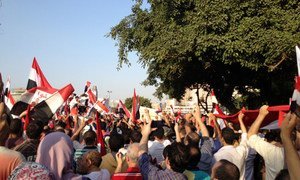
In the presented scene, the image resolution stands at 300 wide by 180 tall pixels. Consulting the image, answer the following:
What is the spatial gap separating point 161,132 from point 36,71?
3604 mm

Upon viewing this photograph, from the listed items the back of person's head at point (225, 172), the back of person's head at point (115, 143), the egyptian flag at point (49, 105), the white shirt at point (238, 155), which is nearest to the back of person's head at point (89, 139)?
the back of person's head at point (115, 143)

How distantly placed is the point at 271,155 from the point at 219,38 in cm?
1276

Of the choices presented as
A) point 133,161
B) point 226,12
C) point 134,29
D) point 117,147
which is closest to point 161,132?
point 117,147

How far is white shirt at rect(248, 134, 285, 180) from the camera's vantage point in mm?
4336

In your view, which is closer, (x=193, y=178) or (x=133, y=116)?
(x=193, y=178)

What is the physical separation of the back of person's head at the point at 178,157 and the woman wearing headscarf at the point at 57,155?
3.32 ft

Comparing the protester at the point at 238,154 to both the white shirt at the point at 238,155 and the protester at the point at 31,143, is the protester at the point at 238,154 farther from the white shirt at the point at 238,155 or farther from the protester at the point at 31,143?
the protester at the point at 31,143

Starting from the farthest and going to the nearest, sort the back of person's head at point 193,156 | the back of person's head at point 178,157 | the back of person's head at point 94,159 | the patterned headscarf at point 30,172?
the back of person's head at point 94,159, the back of person's head at point 193,156, the back of person's head at point 178,157, the patterned headscarf at point 30,172

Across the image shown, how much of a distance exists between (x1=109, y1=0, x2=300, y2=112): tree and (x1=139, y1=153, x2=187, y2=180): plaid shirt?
41.9ft

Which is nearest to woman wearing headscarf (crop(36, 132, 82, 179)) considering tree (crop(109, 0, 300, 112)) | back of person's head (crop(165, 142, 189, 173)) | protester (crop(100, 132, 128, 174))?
back of person's head (crop(165, 142, 189, 173))

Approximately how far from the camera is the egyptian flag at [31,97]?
7.29 meters

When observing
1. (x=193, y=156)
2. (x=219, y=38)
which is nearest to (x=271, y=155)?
(x=193, y=156)

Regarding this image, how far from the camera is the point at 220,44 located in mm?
16859

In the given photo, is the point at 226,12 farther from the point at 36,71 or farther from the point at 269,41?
the point at 36,71
